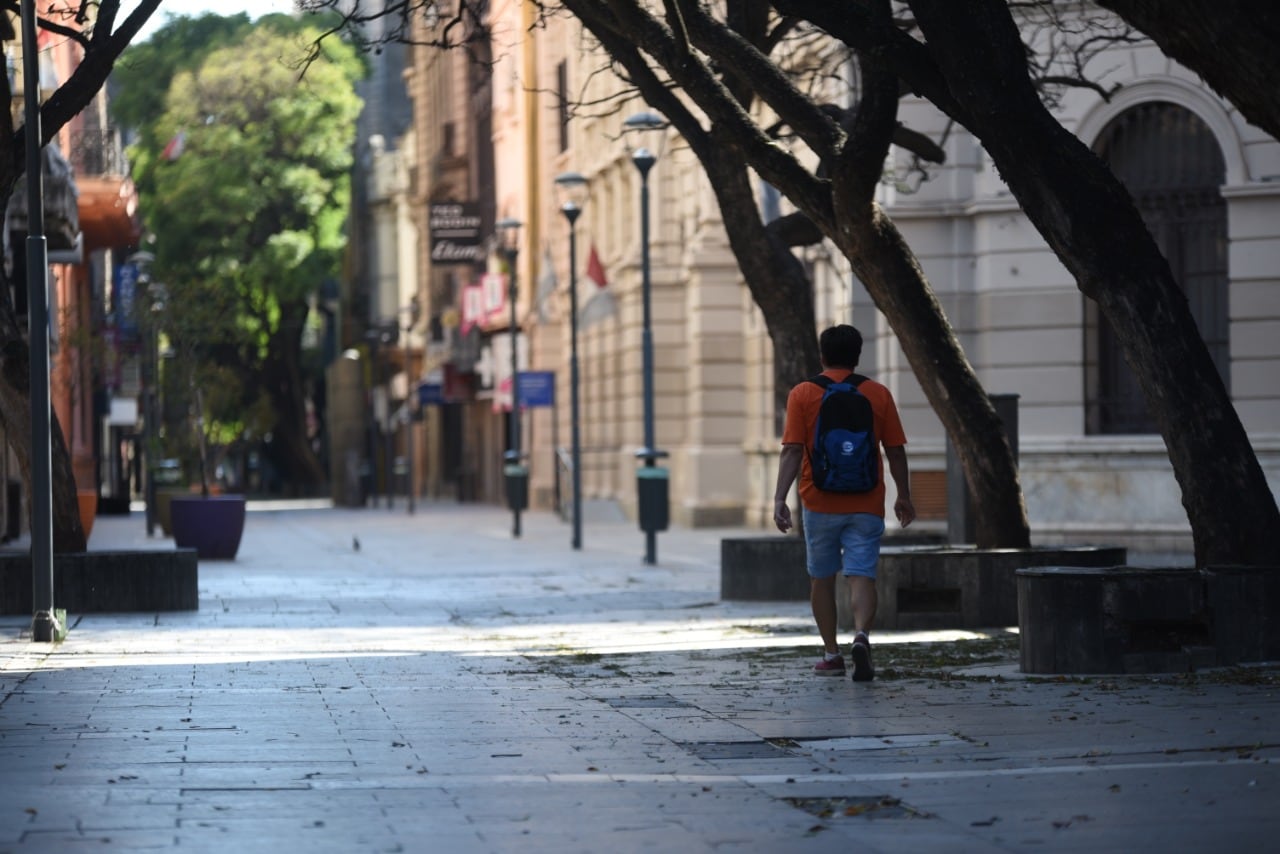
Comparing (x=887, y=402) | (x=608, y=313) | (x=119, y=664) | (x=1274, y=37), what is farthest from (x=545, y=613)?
(x=608, y=313)

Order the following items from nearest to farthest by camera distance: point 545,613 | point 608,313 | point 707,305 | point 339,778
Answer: point 339,778, point 545,613, point 707,305, point 608,313

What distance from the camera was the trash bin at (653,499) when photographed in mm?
28531

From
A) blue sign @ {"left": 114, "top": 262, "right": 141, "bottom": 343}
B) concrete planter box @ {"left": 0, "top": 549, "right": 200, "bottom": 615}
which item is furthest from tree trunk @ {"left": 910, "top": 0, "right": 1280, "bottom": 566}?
blue sign @ {"left": 114, "top": 262, "right": 141, "bottom": 343}

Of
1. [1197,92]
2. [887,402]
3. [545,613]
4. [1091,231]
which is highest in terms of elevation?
[1197,92]

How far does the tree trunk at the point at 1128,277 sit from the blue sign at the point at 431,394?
61.0m

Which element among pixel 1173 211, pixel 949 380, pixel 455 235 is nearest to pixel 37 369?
pixel 949 380

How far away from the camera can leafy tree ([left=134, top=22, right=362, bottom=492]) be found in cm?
6506

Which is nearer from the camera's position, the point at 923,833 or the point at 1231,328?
the point at 923,833

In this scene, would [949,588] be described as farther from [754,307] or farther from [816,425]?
[754,307]

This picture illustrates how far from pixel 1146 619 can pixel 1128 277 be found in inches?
71.5

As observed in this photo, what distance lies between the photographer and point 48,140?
17938 millimetres

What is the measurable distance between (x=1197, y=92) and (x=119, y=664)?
17514 millimetres

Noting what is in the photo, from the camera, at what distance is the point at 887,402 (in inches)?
488

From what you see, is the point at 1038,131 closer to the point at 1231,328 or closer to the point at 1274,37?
the point at 1274,37
